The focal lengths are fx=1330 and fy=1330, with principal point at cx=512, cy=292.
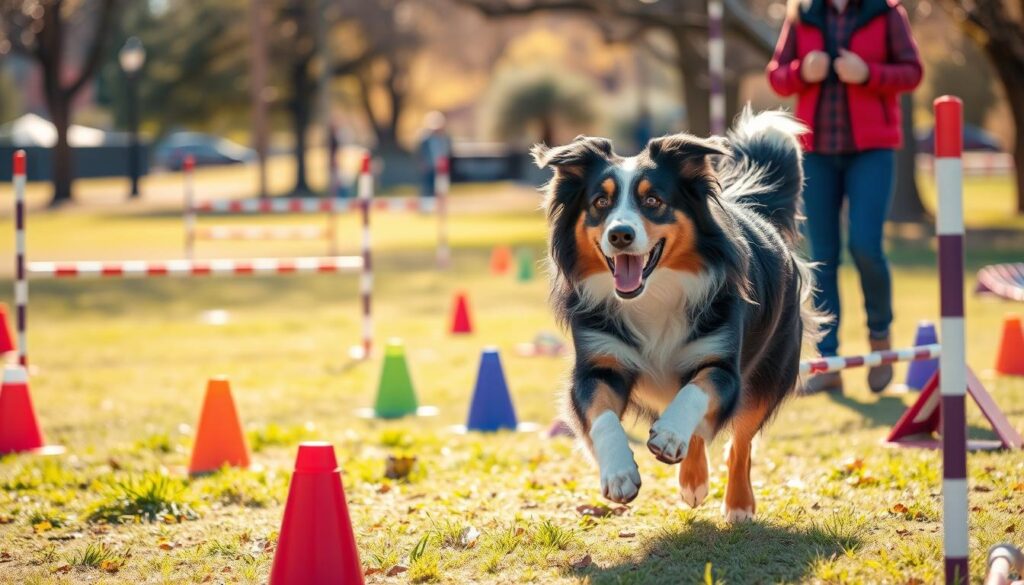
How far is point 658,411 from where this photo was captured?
4859 millimetres

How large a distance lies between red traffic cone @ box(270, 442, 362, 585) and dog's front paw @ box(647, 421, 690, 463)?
97 cm

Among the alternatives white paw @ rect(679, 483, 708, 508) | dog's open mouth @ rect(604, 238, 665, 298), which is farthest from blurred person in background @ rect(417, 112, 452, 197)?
dog's open mouth @ rect(604, 238, 665, 298)

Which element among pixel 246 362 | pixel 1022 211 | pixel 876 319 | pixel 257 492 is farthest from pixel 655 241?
pixel 1022 211

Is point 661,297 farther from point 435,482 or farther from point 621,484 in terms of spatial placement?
point 435,482

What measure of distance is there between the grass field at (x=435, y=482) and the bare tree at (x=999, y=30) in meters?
6.76

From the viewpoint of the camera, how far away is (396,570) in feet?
14.3

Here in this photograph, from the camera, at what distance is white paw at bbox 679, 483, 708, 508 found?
5000mm

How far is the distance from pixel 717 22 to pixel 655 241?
7938 millimetres

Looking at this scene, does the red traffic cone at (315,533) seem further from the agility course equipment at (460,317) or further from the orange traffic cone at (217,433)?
the agility course equipment at (460,317)

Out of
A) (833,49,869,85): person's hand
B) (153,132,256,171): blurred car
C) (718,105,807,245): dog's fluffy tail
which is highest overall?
(153,132,256,171): blurred car

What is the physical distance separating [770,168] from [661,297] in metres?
1.29

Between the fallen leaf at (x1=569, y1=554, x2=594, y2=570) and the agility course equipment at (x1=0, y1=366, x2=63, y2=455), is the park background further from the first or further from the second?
the agility course equipment at (x1=0, y1=366, x2=63, y2=455)

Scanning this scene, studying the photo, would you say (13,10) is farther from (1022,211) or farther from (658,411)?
(658,411)

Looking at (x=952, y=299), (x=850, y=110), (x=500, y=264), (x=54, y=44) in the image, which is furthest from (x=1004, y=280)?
(x=54, y=44)
